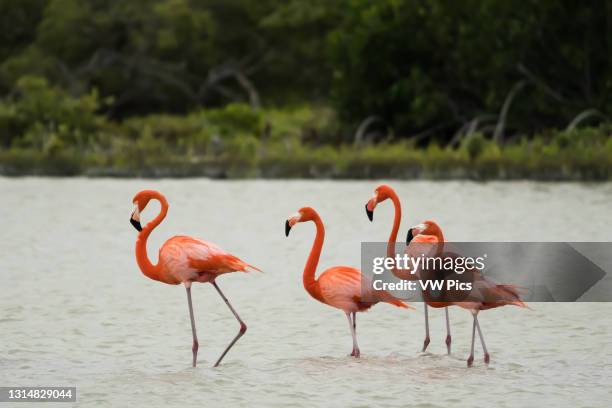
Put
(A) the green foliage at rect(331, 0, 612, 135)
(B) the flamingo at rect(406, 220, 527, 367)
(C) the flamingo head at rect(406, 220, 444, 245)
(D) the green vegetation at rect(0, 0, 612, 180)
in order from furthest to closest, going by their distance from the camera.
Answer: (A) the green foliage at rect(331, 0, 612, 135) → (D) the green vegetation at rect(0, 0, 612, 180) → (B) the flamingo at rect(406, 220, 527, 367) → (C) the flamingo head at rect(406, 220, 444, 245)

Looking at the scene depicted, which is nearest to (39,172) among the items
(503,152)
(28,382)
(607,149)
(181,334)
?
(503,152)

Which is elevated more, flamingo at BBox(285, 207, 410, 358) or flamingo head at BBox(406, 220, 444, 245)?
flamingo head at BBox(406, 220, 444, 245)

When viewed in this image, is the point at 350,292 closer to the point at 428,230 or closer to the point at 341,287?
the point at 341,287

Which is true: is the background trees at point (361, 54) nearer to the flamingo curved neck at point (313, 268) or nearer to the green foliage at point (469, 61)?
the green foliage at point (469, 61)

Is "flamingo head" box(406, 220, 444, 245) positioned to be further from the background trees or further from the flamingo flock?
the background trees

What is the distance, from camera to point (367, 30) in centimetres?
3588

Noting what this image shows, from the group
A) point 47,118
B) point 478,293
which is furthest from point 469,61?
point 478,293

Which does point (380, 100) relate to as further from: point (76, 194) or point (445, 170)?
point (76, 194)

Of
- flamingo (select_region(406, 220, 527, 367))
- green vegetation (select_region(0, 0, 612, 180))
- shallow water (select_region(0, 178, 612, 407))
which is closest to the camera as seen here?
shallow water (select_region(0, 178, 612, 407))

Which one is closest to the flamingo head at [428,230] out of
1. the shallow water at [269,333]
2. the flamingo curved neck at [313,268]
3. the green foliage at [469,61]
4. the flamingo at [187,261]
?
the flamingo curved neck at [313,268]

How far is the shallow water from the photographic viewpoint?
10.2m

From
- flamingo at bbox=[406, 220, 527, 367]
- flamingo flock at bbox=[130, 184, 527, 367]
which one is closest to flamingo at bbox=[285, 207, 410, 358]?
flamingo flock at bbox=[130, 184, 527, 367]

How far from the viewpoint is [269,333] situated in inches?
504

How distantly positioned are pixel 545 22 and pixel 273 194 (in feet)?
27.4
